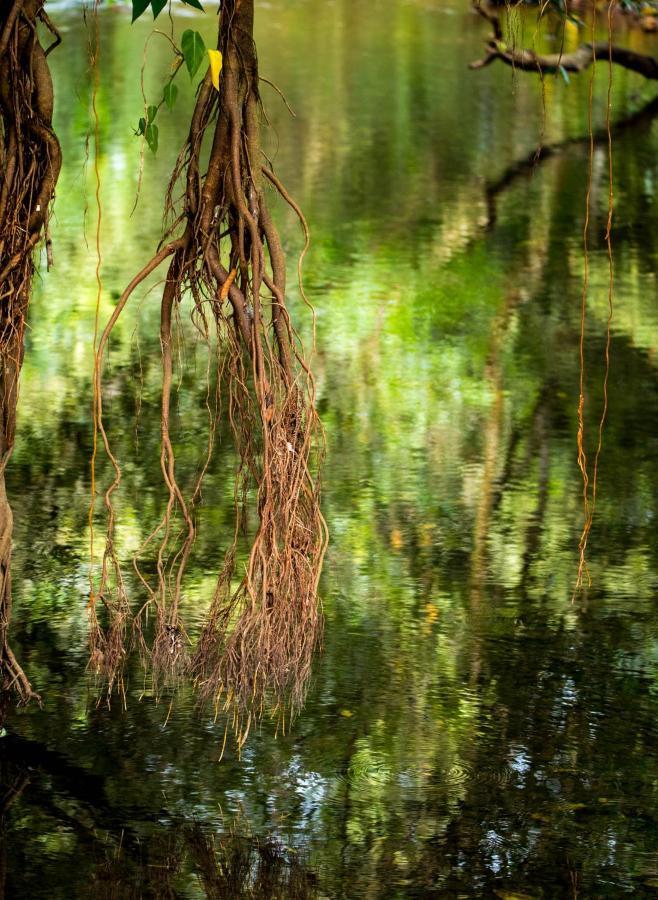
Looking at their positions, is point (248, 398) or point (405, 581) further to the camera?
point (405, 581)

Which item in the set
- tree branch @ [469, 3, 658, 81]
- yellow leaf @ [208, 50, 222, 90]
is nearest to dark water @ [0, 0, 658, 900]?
yellow leaf @ [208, 50, 222, 90]

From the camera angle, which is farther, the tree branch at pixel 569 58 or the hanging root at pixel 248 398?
the tree branch at pixel 569 58

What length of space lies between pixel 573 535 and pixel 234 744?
6.77ft

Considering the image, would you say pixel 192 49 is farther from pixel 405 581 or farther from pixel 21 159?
pixel 405 581

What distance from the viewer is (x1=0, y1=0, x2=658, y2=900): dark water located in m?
3.38

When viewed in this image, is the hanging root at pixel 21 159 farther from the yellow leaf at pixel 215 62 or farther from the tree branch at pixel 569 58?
the tree branch at pixel 569 58

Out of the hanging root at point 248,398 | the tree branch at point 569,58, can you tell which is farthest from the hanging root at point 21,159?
the tree branch at point 569,58

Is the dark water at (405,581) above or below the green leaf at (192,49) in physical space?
below

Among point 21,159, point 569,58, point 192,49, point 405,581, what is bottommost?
point 405,581

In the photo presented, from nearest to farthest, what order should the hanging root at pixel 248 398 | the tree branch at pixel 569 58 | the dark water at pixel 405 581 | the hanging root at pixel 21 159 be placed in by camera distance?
the dark water at pixel 405 581, the hanging root at pixel 248 398, the hanging root at pixel 21 159, the tree branch at pixel 569 58

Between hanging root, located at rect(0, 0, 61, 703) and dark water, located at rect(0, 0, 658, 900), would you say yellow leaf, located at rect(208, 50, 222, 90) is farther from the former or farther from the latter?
dark water, located at rect(0, 0, 658, 900)

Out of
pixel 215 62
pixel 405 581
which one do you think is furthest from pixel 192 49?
pixel 405 581

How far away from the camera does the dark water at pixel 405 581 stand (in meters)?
3.38

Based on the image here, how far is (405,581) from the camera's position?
16.6 ft
